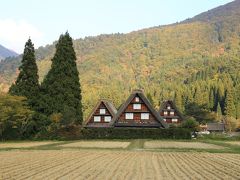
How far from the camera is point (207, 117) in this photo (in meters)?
133

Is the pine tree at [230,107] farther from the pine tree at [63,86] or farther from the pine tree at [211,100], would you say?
the pine tree at [63,86]

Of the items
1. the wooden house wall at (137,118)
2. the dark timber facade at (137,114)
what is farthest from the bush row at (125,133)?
the wooden house wall at (137,118)

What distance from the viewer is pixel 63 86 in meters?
77.8

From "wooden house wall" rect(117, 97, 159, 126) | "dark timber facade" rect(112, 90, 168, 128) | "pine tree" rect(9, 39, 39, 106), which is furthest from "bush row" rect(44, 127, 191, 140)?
"pine tree" rect(9, 39, 39, 106)

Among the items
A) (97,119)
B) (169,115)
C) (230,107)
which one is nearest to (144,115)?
Answer: (97,119)

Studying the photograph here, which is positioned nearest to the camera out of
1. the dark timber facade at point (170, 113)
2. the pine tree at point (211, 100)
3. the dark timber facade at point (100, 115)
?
the dark timber facade at point (100, 115)

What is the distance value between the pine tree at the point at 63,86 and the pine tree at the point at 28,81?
2023 mm

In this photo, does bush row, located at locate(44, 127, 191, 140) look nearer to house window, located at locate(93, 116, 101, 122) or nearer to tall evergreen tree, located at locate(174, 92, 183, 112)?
house window, located at locate(93, 116, 101, 122)

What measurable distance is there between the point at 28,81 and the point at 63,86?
6324 millimetres

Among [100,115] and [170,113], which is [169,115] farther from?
[100,115]

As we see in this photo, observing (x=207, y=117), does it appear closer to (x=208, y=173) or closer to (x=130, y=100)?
(x=130, y=100)

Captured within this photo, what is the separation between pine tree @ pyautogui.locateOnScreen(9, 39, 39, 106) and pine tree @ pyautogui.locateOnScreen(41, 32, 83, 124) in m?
2.02

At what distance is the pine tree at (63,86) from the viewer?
249 ft

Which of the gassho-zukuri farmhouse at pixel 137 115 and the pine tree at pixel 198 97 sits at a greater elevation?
the pine tree at pixel 198 97
